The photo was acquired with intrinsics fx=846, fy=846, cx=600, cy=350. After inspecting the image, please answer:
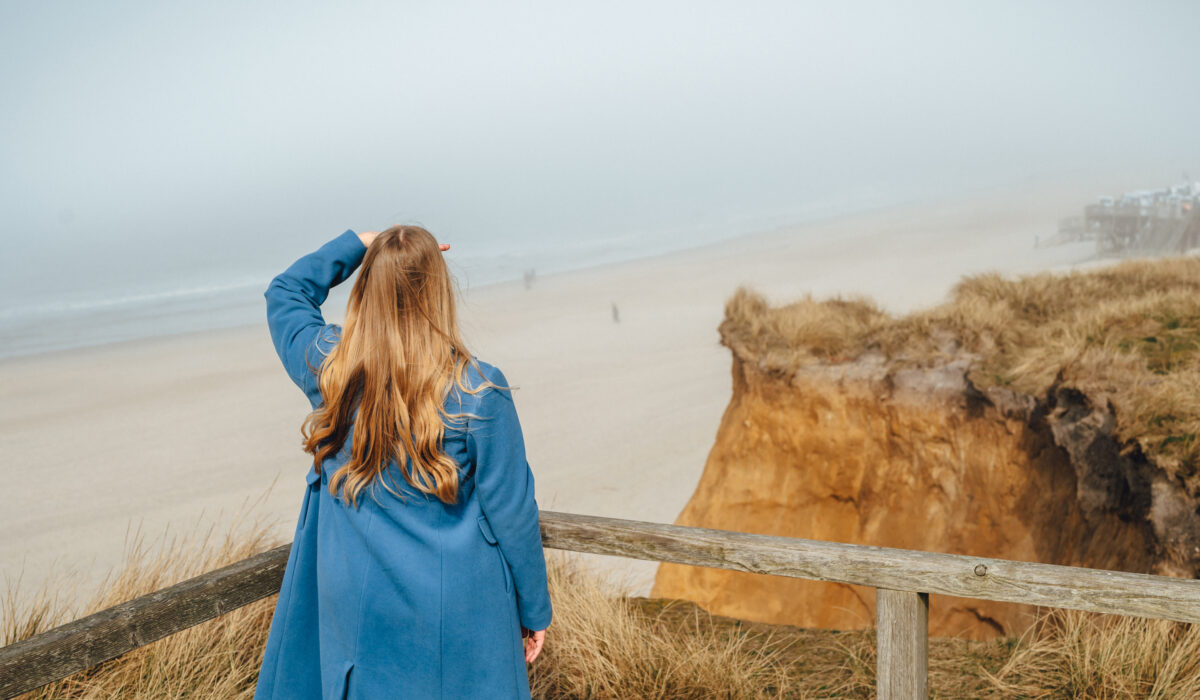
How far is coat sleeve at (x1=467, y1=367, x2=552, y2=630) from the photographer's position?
80.9 inches

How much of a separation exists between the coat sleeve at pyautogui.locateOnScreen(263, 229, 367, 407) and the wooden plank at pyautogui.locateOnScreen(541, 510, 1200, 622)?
1.04 m

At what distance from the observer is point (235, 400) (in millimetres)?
29953

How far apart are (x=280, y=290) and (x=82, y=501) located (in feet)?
69.5

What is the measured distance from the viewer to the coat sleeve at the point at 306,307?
2.27m

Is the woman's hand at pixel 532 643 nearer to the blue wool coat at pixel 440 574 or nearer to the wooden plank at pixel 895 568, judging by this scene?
the blue wool coat at pixel 440 574

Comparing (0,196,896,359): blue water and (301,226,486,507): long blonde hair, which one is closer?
(301,226,486,507): long blonde hair

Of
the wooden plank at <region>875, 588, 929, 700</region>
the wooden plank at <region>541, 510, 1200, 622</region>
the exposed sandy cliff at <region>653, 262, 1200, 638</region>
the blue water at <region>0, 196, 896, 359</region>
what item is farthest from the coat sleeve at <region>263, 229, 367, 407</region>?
the blue water at <region>0, 196, 896, 359</region>

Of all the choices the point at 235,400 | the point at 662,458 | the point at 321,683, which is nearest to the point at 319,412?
the point at 321,683

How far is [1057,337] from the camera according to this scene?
27.3 ft

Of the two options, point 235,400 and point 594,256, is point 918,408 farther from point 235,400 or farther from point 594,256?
point 594,256

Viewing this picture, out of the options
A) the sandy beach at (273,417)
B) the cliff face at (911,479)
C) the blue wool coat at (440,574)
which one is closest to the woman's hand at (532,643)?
the blue wool coat at (440,574)

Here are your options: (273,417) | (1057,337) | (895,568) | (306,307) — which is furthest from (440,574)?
(273,417)

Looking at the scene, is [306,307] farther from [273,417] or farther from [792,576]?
[273,417]

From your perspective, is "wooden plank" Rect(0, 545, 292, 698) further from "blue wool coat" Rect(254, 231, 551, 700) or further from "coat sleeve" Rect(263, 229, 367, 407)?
"coat sleeve" Rect(263, 229, 367, 407)
